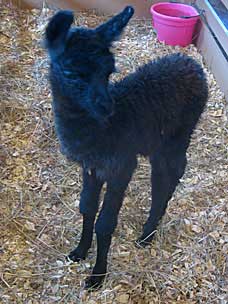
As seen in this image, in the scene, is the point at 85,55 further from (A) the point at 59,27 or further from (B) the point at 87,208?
(B) the point at 87,208

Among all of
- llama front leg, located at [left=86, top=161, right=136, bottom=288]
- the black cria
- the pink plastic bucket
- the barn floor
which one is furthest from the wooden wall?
llama front leg, located at [left=86, top=161, right=136, bottom=288]

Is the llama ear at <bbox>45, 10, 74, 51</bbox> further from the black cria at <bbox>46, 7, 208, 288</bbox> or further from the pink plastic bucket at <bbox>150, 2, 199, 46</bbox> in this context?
the pink plastic bucket at <bbox>150, 2, 199, 46</bbox>

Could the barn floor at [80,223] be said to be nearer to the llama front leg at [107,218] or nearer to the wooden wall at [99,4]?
the llama front leg at [107,218]

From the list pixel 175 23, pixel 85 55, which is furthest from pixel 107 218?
pixel 175 23

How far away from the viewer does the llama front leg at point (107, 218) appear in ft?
5.58

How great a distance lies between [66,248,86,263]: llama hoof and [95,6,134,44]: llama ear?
0.96 metres

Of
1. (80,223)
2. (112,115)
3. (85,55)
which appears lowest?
(80,223)

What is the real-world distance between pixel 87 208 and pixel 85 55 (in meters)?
0.70

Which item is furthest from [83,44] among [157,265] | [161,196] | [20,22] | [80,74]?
[20,22]

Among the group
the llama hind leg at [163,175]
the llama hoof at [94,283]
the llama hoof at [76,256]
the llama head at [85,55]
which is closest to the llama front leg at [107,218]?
the llama hoof at [94,283]

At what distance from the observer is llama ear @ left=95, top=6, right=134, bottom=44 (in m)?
1.40

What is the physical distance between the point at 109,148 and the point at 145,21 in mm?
2547

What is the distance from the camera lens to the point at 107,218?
1.76 m

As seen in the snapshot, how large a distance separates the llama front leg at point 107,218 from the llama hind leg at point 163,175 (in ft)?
0.76
